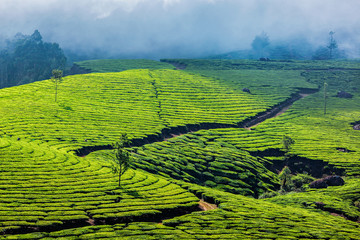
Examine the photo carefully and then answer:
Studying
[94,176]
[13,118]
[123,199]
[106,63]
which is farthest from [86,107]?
[106,63]

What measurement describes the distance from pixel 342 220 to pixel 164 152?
3577 centimetres

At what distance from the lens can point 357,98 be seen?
142m

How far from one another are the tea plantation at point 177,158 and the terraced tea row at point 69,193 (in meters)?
0.16

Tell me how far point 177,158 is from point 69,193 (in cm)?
2877

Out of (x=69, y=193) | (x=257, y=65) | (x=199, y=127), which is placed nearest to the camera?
(x=69, y=193)

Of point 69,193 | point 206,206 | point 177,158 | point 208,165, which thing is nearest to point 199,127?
point 208,165

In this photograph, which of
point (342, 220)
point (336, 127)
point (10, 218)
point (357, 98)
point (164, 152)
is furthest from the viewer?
point (357, 98)

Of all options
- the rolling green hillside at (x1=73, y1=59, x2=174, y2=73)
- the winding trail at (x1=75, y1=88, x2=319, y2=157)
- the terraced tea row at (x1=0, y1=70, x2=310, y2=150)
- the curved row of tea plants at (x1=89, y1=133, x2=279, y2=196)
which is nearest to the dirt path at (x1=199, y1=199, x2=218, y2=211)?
the curved row of tea plants at (x1=89, y1=133, x2=279, y2=196)

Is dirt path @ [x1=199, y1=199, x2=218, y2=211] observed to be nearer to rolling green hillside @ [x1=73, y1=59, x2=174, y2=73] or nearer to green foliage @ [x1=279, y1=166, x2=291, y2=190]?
green foliage @ [x1=279, y1=166, x2=291, y2=190]

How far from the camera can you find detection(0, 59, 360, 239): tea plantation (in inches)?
1868

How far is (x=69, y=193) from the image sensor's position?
51219mm

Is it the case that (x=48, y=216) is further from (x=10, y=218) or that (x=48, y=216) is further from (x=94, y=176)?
(x=94, y=176)

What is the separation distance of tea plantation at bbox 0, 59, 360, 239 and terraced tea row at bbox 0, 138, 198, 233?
156 millimetres

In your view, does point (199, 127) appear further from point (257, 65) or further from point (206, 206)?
point (257, 65)
